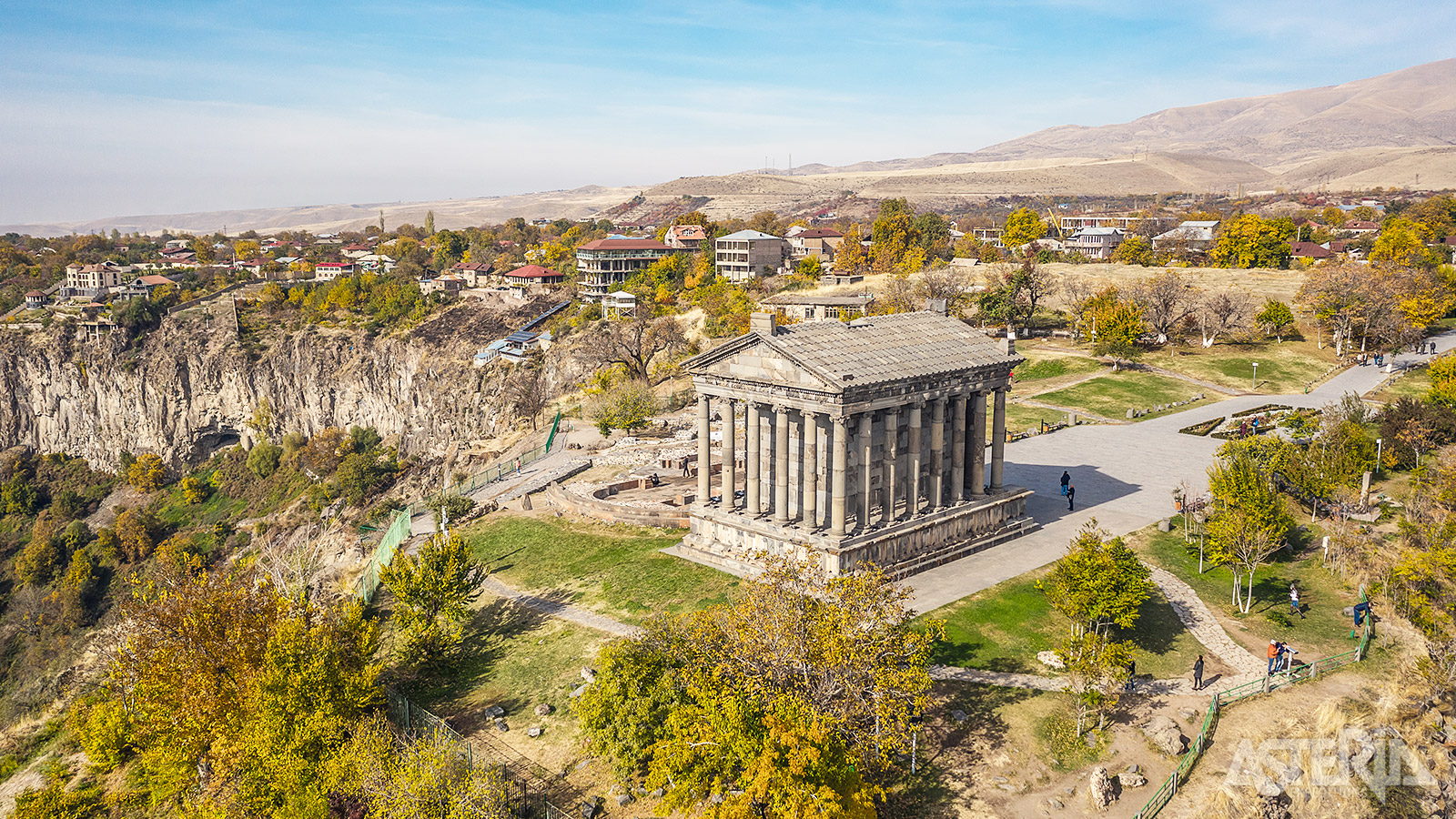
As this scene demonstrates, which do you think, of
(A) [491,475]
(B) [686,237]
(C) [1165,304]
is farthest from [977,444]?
(B) [686,237]

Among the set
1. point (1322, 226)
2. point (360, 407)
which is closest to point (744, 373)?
point (360, 407)

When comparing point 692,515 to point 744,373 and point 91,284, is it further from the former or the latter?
point 91,284

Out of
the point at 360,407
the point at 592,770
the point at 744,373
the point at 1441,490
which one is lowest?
the point at 360,407

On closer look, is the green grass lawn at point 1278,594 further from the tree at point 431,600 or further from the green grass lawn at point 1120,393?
the tree at point 431,600

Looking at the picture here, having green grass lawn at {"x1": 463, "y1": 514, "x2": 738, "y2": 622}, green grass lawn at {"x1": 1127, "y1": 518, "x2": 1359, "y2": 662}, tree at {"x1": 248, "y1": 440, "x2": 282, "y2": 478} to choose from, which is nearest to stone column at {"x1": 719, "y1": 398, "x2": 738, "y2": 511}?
green grass lawn at {"x1": 463, "y1": 514, "x2": 738, "y2": 622}

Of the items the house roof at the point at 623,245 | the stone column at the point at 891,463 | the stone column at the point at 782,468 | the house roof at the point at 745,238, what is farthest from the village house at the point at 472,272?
Result: the stone column at the point at 891,463

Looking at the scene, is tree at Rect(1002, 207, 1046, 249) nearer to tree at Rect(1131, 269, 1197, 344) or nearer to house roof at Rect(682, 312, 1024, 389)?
tree at Rect(1131, 269, 1197, 344)

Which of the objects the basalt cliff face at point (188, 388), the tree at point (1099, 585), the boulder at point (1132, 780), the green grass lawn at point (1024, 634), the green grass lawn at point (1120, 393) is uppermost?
the tree at point (1099, 585)
